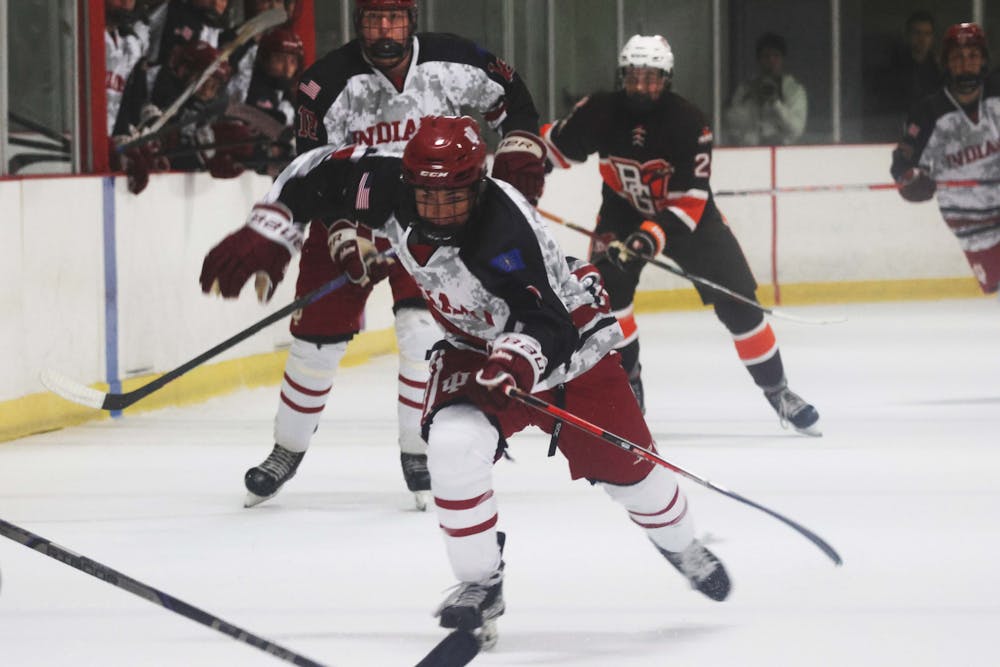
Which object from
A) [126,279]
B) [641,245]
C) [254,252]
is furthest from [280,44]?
[254,252]

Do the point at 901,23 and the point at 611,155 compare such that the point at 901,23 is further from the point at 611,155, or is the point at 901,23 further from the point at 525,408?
the point at 525,408

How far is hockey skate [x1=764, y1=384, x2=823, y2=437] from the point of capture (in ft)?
17.8

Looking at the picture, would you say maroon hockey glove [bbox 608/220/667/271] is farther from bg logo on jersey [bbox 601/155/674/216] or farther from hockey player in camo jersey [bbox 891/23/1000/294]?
hockey player in camo jersey [bbox 891/23/1000/294]

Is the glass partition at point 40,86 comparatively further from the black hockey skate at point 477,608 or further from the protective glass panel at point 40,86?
the black hockey skate at point 477,608

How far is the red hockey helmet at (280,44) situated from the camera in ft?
21.9

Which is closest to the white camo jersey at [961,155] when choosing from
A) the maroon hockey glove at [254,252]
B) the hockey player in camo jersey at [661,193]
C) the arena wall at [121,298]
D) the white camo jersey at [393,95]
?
the hockey player in camo jersey at [661,193]

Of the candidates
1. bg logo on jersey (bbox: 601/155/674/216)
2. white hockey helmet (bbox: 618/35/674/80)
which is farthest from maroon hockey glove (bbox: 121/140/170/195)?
white hockey helmet (bbox: 618/35/674/80)

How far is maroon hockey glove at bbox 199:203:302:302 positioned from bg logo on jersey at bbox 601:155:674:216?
2256 millimetres

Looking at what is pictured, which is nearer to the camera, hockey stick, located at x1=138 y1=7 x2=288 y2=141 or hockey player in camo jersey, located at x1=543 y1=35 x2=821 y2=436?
hockey player in camo jersey, located at x1=543 y1=35 x2=821 y2=436

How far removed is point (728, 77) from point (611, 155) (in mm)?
5170

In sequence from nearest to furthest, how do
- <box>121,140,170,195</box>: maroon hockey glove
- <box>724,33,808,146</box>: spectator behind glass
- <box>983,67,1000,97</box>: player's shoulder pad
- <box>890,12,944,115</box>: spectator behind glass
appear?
<box>121,140,170,195</box>: maroon hockey glove, <box>983,67,1000,97</box>: player's shoulder pad, <box>890,12,944,115</box>: spectator behind glass, <box>724,33,808,146</box>: spectator behind glass

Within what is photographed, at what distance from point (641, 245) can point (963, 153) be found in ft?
8.20

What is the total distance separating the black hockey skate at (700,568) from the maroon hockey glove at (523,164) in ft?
3.26

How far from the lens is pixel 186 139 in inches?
257
